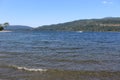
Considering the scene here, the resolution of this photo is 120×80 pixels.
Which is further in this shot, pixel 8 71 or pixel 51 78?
pixel 8 71

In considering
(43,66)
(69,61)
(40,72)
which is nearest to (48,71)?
(40,72)

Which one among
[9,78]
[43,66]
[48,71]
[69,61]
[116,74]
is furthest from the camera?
[69,61]

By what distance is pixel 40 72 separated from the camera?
18.2 metres

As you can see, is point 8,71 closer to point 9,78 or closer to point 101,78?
point 9,78

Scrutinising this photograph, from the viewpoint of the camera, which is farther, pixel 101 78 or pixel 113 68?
pixel 113 68

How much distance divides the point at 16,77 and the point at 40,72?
84.5 inches

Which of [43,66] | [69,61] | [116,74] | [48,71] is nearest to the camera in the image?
[116,74]

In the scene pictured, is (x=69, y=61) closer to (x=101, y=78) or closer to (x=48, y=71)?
(x=48, y=71)

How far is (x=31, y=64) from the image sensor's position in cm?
2161

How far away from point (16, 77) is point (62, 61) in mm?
7355

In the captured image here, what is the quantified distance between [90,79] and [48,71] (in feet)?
11.4

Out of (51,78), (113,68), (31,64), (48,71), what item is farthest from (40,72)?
(113,68)

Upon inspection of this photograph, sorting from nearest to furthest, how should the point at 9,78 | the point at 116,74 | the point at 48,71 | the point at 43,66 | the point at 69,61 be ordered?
the point at 9,78 < the point at 116,74 < the point at 48,71 < the point at 43,66 < the point at 69,61

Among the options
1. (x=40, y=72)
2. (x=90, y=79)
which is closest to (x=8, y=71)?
(x=40, y=72)
